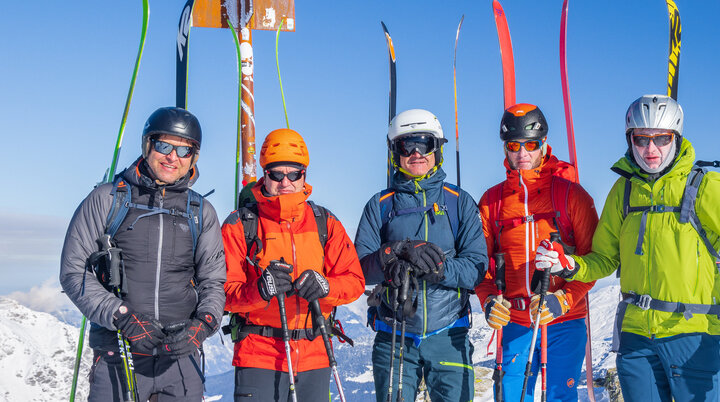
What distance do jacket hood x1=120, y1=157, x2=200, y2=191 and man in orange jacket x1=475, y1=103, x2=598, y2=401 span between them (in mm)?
2661

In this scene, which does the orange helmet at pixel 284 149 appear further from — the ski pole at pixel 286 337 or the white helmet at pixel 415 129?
the ski pole at pixel 286 337

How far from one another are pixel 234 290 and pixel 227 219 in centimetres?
64

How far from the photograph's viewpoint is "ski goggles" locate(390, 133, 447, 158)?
504 cm

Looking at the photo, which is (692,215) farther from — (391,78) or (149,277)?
(391,78)

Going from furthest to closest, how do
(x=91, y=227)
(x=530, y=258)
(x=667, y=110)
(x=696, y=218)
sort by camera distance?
(x=530, y=258) < (x=667, y=110) < (x=696, y=218) < (x=91, y=227)

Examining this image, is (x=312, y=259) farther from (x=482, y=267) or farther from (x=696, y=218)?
(x=696, y=218)

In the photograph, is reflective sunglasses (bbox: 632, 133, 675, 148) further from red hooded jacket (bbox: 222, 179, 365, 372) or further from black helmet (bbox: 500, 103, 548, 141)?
red hooded jacket (bbox: 222, 179, 365, 372)

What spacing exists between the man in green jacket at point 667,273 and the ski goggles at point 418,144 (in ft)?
4.61

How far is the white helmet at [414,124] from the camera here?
510cm

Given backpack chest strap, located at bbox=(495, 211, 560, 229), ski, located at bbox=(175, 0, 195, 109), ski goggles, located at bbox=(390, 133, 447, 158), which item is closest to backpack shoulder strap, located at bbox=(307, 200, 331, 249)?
ski goggles, located at bbox=(390, 133, 447, 158)

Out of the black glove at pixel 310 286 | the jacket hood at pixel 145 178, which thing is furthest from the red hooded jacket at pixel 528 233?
the jacket hood at pixel 145 178

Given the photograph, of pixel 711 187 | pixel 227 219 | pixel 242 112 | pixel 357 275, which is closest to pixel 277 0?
pixel 242 112

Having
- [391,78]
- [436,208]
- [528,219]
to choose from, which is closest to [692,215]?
[528,219]

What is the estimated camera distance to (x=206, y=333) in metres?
4.01
